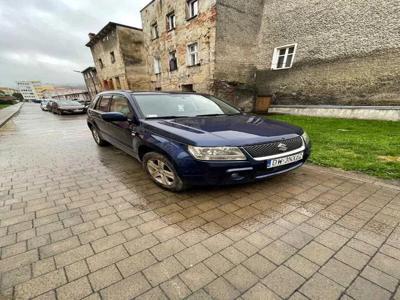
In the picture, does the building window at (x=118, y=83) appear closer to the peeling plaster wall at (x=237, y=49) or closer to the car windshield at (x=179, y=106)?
the peeling plaster wall at (x=237, y=49)

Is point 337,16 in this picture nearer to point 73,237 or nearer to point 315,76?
point 315,76

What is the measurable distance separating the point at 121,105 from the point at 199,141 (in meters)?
2.20

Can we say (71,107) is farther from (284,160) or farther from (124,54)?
(284,160)

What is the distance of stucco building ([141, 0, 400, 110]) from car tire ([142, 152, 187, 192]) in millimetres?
10128

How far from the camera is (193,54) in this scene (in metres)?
13.8

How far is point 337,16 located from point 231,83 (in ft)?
19.4

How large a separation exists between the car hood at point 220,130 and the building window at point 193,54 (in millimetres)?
11321

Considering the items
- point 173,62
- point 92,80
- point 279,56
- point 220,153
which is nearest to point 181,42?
point 173,62

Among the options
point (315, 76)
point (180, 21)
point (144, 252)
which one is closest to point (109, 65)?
point (180, 21)

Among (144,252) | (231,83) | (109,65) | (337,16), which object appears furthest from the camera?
(109,65)

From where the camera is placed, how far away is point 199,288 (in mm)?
1554

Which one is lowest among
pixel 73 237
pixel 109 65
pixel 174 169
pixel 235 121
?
pixel 73 237

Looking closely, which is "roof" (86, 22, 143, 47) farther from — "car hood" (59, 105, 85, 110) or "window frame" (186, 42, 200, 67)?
"window frame" (186, 42, 200, 67)

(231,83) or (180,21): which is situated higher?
(180,21)
